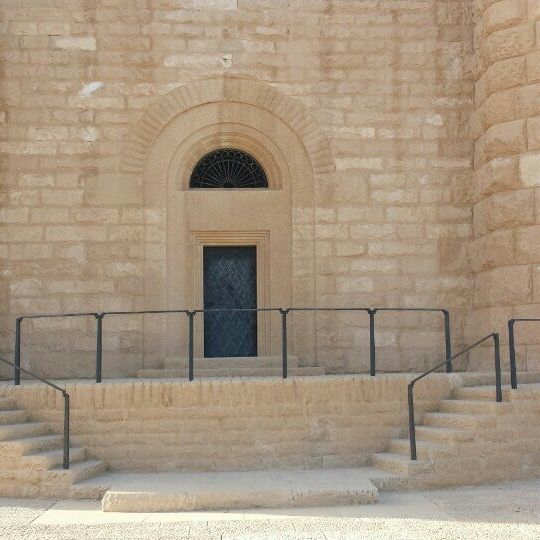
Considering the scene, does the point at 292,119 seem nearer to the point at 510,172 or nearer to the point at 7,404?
the point at 510,172

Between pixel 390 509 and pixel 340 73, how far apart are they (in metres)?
6.59

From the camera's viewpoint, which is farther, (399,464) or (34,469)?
(399,464)

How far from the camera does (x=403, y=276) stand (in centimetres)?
1105

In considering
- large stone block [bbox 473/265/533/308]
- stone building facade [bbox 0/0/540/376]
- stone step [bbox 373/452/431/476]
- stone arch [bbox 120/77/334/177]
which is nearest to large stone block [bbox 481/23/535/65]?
stone building facade [bbox 0/0/540/376]

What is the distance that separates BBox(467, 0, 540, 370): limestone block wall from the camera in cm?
998

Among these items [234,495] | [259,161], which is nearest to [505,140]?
[259,161]

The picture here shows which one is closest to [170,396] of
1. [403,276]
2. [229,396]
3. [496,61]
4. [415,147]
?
[229,396]

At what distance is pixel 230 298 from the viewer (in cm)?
1127

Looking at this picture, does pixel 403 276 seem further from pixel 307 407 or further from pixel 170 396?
pixel 170 396

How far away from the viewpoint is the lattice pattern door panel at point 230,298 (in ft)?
36.8

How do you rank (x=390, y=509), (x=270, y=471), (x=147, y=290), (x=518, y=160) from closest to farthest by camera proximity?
(x=390, y=509) < (x=270, y=471) < (x=518, y=160) < (x=147, y=290)

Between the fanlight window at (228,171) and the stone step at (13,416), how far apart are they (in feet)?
14.3

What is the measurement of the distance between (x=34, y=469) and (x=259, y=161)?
5.62 metres

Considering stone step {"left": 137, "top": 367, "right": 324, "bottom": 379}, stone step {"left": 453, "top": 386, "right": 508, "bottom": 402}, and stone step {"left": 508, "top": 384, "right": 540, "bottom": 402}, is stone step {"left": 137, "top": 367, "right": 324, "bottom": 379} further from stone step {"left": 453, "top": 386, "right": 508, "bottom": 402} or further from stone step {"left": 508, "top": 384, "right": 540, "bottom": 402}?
stone step {"left": 508, "top": 384, "right": 540, "bottom": 402}
